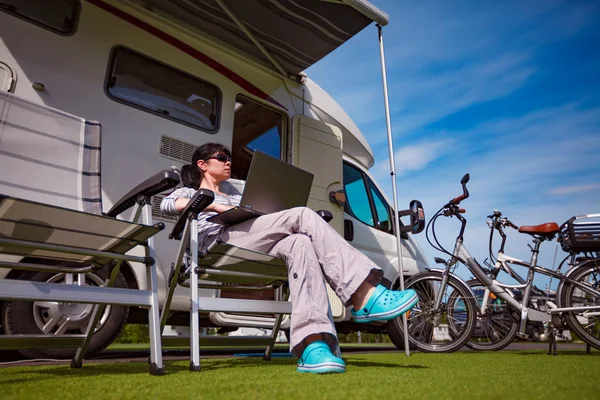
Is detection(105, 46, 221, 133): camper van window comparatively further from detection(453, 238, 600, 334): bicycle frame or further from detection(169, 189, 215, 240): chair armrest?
detection(453, 238, 600, 334): bicycle frame

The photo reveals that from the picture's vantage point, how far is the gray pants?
1.61m

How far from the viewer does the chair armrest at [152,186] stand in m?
1.58

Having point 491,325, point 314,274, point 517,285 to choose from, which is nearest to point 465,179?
point 517,285

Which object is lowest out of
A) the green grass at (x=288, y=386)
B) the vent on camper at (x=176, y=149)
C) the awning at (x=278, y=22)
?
the green grass at (x=288, y=386)

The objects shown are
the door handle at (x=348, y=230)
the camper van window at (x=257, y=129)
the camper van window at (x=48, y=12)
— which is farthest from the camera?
the camper van window at (x=257, y=129)

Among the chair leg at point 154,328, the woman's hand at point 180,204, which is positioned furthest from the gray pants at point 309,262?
the chair leg at point 154,328

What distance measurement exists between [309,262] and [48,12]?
2.03m

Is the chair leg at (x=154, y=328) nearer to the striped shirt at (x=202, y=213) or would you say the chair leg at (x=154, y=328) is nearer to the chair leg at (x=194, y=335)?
the chair leg at (x=194, y=335)

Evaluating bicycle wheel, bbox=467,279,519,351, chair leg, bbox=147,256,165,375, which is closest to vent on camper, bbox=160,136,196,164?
chair leg, bbox=147,256,165,375

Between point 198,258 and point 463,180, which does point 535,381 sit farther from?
point 463,180

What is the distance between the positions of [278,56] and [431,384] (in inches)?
111

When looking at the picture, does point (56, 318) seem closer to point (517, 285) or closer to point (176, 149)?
point (176, 149)

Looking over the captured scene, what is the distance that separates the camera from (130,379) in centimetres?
146

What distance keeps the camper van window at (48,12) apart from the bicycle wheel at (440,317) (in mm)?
2871
